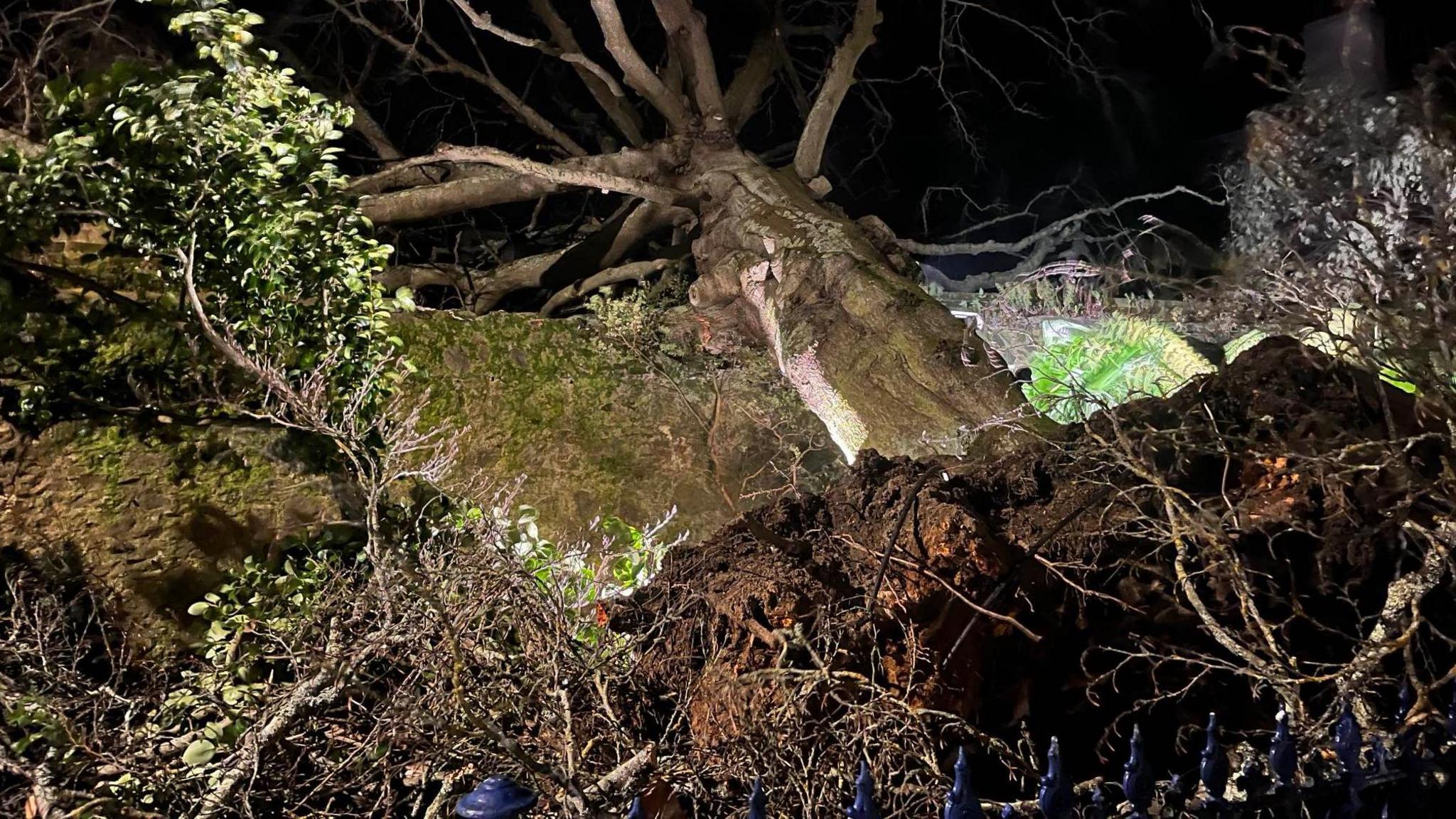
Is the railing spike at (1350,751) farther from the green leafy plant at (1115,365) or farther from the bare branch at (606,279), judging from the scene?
the bare branch at (606,279)

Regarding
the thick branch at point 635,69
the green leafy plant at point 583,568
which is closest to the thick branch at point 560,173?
the thick branch at point 635,69

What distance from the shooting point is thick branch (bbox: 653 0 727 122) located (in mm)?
7352

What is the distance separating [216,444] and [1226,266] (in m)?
10.2

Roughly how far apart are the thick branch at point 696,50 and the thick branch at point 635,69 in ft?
0.63

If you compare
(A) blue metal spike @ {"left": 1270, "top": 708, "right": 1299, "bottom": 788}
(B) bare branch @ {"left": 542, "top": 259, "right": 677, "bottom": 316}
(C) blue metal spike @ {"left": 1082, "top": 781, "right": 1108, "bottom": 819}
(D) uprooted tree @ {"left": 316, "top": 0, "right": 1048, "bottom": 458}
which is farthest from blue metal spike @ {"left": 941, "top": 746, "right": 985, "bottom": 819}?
(B) bare branch @ {"left": 542, "top": 259, "right": 677, "bottom": 316}

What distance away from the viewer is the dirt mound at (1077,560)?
3.22 meters

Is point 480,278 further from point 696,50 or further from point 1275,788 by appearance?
point 1275,788

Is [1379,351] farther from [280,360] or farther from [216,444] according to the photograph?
[216,444]

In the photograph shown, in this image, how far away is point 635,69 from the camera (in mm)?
7020

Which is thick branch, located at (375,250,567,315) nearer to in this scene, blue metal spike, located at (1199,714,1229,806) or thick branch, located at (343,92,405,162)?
thick branch, located at (343,92,405,162)

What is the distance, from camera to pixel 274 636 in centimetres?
300

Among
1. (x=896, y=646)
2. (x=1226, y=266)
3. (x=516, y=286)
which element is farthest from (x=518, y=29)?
(x=896, y=646)

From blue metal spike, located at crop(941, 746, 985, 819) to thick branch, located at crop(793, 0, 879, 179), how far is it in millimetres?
6359

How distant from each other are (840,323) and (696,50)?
9.92 ft
